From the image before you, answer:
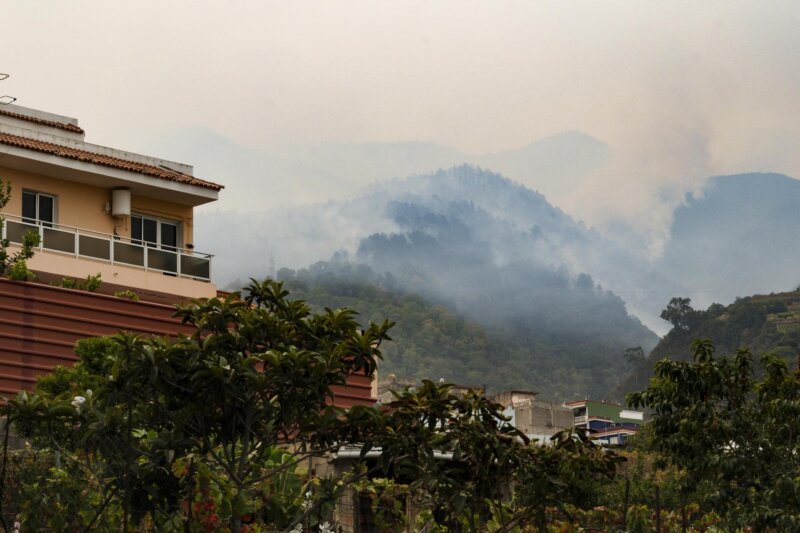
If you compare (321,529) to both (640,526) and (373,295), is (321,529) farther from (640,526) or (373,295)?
(373,295)

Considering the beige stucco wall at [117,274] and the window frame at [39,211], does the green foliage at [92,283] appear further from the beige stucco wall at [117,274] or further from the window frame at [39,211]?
the window frame at [39,211]

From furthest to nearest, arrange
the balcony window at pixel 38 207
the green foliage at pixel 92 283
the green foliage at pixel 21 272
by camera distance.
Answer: the balcony window at pixel 38 207 → the green foliage at pixel 92 283 → the green foliage at pixel 21 272

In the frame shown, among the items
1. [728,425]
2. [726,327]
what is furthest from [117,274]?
[726,327]

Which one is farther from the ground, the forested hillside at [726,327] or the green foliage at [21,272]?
the forested hillside at [726,327]

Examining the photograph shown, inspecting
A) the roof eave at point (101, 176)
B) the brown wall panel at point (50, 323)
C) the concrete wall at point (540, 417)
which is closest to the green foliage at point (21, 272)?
the brown wall panel at point (50, 323)


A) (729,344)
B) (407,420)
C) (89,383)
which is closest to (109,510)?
(407,420)

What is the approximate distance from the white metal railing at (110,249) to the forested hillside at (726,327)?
10189 cm

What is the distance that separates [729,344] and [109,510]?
425 ft

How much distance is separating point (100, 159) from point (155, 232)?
259 centimetres

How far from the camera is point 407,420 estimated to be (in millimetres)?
13930

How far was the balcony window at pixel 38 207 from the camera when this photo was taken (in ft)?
106

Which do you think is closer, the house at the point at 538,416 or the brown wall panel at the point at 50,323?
the brown wall panel at the point at 50,323

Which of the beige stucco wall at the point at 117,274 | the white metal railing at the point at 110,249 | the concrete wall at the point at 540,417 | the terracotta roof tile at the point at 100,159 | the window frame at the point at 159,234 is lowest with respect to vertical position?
the concrete wall at the point at 540,417

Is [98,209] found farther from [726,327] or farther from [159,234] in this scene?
[726,327]
